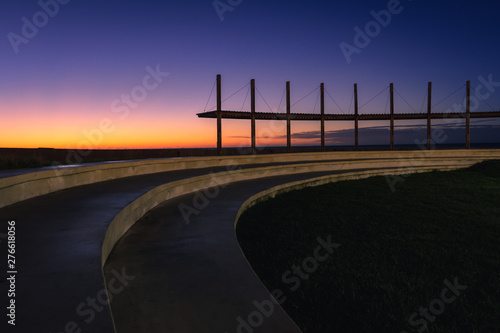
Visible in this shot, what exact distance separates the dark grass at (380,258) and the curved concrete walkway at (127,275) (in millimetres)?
550

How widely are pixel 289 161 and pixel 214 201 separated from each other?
10.7m

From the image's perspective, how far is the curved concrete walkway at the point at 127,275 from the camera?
6.44 feet

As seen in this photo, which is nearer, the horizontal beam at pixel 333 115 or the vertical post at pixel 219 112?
the vertical post at pixel 219 112

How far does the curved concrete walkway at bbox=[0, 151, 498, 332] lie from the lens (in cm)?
196

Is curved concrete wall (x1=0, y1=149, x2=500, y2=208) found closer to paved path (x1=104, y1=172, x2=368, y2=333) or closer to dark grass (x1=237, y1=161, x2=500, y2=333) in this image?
paved path (x1=104, y1=172, x2=368, y2=333)

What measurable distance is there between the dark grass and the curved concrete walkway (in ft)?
1.80

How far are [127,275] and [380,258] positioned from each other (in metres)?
2.86

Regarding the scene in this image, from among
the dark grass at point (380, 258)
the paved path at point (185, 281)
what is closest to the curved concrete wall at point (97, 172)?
the paved path at point (185, 281)

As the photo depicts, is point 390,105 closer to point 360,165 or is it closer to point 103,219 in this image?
point 360,165

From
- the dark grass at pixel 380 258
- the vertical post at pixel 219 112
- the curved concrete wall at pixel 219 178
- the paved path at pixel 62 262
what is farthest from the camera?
the vertical post at pixel 219 112

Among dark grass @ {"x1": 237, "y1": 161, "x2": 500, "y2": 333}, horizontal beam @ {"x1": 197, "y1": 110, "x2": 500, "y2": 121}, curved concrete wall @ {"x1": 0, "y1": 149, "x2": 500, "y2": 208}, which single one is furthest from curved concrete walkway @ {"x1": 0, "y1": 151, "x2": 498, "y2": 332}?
horizontal beam @ {"x1": 197, "y1": 110, "x2": 500, "y2": 121}

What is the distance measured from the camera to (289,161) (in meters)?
17.0

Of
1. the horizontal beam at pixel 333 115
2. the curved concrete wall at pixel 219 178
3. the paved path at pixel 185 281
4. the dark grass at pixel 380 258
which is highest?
the horizontal beam at pixel 333 115

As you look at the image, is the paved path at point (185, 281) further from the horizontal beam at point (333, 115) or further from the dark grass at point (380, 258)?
the horizontal beam at point (333, 115)
